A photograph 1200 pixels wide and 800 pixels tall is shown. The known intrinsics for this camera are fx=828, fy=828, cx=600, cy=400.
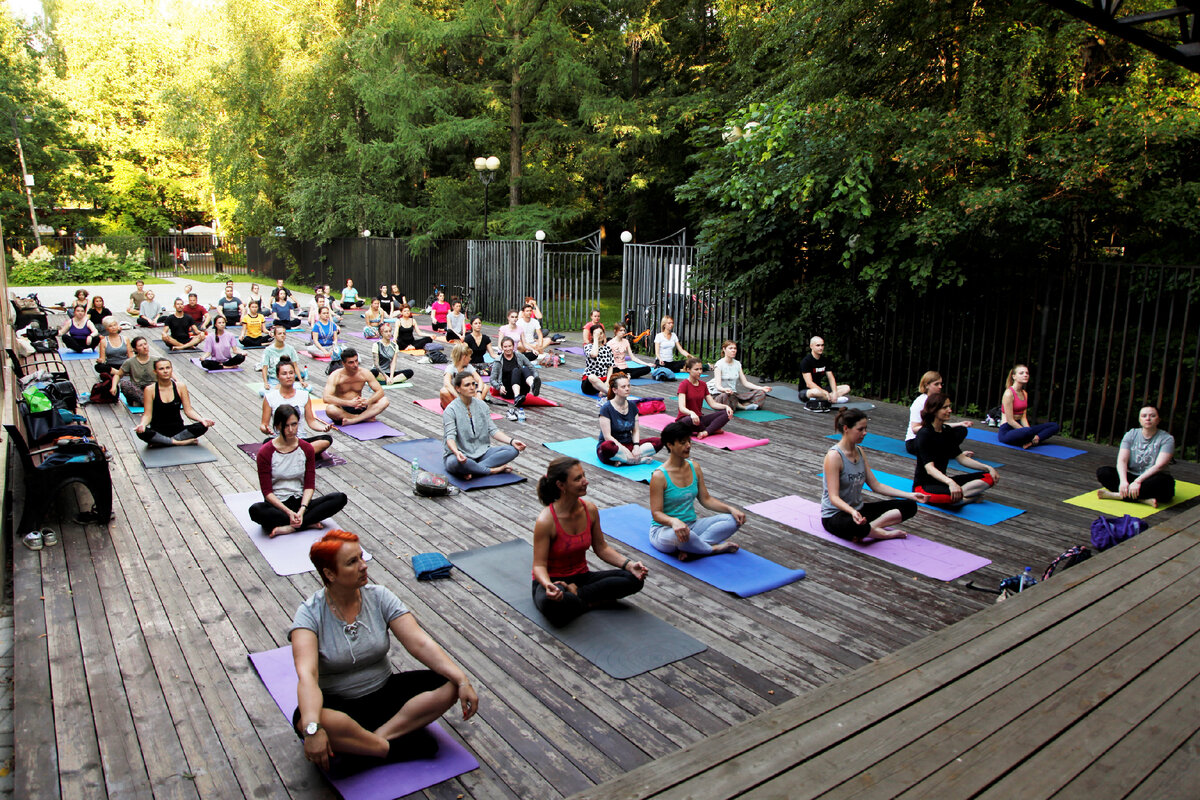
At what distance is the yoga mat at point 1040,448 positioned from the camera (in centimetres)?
923

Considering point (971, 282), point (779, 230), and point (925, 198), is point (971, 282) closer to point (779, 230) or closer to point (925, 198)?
point (925, 198)

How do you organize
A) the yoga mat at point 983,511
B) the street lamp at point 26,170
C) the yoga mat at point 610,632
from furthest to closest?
the street lamp at point 26,170
the yoga mat at point 983,511
the yoga mat at point 610,632

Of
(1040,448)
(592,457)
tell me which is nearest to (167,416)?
(592,457)

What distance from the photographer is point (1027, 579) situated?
5.46m

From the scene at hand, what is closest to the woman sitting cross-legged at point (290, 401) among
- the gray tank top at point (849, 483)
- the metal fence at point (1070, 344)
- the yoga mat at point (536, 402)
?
the yoga mat at point (536, 402)

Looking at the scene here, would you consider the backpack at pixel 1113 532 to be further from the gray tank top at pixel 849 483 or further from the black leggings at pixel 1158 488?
the gray tank top at pixel 849 483

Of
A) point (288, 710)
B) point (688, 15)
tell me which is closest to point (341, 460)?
point (288, 710)

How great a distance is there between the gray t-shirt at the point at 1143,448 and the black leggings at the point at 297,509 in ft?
22.4

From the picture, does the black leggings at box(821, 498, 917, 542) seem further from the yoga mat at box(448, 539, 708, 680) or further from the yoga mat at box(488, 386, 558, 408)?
the yoga mat at box(488, 386, 558, 408)

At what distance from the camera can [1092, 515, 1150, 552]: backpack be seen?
598 centimetres

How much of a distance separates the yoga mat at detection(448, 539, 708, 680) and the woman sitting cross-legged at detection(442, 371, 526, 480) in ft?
6.89

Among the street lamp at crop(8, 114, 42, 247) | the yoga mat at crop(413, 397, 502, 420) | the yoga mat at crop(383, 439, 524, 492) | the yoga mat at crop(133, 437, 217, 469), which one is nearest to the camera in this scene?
the yoga mat at crop(383, 439, 524, 492)

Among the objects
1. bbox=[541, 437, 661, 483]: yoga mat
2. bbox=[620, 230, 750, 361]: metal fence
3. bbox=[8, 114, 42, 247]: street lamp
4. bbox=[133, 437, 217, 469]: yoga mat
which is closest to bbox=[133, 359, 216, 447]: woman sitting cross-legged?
bbox=[133, 437, 217, 469]: yoga mat

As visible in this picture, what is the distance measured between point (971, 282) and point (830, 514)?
619cm
